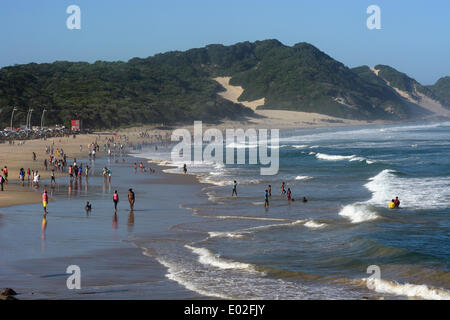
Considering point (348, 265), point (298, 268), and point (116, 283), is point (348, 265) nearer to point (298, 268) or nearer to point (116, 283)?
point (298, 268)

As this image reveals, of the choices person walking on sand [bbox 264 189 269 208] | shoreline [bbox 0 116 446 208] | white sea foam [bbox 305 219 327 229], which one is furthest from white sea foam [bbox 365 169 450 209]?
shoreline [bbox 0 116 446 208]

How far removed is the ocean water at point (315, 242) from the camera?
51.0 ft

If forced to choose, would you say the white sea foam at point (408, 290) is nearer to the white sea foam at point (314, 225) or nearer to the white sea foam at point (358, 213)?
the white sea foam at point (314, 225)

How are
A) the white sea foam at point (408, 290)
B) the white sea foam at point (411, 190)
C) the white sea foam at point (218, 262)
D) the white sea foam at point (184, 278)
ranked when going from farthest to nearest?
the white sea foam at point (411, 190) → the white sea foam at point (218, 262) → the white sea foam at point (184, 278) → the white sea foam at point (408, 290)

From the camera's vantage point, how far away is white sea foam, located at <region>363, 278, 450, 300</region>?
14477mm

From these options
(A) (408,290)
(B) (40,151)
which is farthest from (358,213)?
(B) (40,151)

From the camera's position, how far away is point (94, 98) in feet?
445

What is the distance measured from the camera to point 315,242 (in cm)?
2095

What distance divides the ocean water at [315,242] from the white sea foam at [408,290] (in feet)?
0.08

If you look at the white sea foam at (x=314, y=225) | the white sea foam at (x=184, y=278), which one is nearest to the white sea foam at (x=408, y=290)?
the white sea foam at (x=184, y=278)

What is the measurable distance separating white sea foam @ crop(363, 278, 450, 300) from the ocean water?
25mm

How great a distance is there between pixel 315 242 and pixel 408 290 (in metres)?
6.14

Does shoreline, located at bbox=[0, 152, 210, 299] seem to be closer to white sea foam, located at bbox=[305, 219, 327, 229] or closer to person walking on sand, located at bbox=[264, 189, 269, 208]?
person walking on sand, located at bbox=[264, 189, 269, 208]
